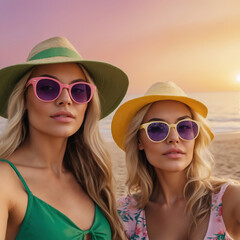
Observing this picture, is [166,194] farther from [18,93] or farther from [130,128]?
[18,93]

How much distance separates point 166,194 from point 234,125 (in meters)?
23.8

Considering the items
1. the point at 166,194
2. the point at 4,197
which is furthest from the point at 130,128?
the point at 4,197

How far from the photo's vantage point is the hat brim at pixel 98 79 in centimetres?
251

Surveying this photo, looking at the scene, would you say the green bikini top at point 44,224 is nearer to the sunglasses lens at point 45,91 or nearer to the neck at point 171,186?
the sunglasses lens at point 45,91

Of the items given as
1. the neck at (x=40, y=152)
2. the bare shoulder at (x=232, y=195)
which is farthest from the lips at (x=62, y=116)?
the bare shoulder at (x=232, y=195)

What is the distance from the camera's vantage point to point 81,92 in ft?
8.51

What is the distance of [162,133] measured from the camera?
302 centimetres

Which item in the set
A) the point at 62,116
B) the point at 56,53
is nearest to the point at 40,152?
the point at 62,116

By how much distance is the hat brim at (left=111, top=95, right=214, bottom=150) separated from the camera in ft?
10.2

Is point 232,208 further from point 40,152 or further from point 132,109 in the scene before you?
point 40,152

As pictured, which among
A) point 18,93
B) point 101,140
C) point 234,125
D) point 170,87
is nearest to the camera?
point 18,93

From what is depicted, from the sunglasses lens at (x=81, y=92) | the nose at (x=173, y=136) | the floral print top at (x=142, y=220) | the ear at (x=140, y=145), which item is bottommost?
the floral print top at (x=142, y=220)

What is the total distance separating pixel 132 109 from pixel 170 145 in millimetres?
560

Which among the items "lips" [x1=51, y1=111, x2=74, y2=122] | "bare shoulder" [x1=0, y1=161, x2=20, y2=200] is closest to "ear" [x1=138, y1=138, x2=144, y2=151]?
"lips" [x1=51, y1=111, x2=74, y2=122]
